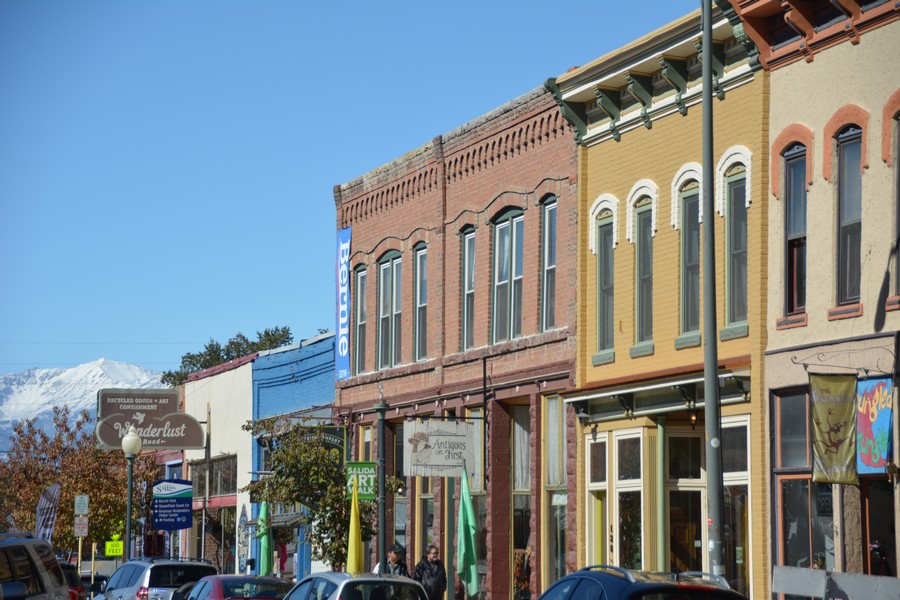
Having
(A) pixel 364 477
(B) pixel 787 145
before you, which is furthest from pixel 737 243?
(A) pixel 364 477

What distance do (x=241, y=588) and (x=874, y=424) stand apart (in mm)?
9126

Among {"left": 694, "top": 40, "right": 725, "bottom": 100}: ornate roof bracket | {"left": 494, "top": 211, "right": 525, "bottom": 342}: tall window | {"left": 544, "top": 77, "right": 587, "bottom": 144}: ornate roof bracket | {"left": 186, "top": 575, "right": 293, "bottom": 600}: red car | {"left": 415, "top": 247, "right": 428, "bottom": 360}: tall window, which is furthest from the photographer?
{"left": 415, "top": 247, "right": 428, "bottom": 360}: tall window

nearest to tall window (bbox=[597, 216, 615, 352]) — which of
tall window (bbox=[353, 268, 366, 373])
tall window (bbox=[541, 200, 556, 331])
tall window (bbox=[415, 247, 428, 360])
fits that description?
tall window (bbox=[541, 200, 556, 331])

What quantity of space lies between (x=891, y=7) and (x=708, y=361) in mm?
5594

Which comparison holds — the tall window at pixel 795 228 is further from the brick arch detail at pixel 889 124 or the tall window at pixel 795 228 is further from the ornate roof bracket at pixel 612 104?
the ornate roof bracket at pixel 612 104

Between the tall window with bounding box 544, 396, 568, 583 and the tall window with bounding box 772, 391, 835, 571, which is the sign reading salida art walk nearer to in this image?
the tall window with bounding box 544, 396, 568, 583

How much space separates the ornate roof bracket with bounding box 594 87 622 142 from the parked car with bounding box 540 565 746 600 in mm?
13580

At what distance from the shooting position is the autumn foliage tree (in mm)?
50344

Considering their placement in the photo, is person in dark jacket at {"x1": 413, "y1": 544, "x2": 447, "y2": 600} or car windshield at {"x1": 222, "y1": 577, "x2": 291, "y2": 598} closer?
car windshield at {"x1": 222, "y1": 577, "x2": 291, "y2": 598}

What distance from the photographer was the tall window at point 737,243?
73.5ft

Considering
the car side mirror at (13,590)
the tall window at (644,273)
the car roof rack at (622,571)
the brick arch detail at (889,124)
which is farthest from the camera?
the tall window at (644,273)

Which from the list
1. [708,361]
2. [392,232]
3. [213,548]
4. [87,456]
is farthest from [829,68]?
[87,456]

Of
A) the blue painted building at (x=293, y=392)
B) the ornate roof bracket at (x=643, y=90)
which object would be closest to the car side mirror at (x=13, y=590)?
the ornate roof bracket at (x=643, y=90)

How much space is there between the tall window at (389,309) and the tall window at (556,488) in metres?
7.08
